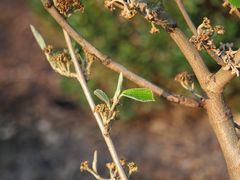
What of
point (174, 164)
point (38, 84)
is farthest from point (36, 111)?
point (174, 164)

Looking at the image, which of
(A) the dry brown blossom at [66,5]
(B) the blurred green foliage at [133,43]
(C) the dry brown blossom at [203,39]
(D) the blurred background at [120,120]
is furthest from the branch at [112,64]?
(B) the blurred green foliage at [133,43]

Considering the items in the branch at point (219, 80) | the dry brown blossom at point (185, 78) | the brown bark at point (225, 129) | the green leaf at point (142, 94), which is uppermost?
the dry brown blossom at point (185, 78)

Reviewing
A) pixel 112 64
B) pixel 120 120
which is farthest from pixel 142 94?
pixel 120 120

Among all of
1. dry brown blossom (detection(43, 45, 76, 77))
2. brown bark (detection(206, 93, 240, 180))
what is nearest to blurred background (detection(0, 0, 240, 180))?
dry brown blossom (detection(43, 45, 76, 77))

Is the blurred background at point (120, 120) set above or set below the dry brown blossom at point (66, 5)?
above

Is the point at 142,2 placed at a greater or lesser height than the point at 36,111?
lesser

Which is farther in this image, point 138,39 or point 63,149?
point 63,149

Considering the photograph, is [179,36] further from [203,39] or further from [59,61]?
[59,61]

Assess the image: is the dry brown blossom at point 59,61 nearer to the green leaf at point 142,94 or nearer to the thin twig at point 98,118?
the thin twig at point 98,118

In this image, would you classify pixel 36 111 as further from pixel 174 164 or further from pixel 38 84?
pixel 174 164
